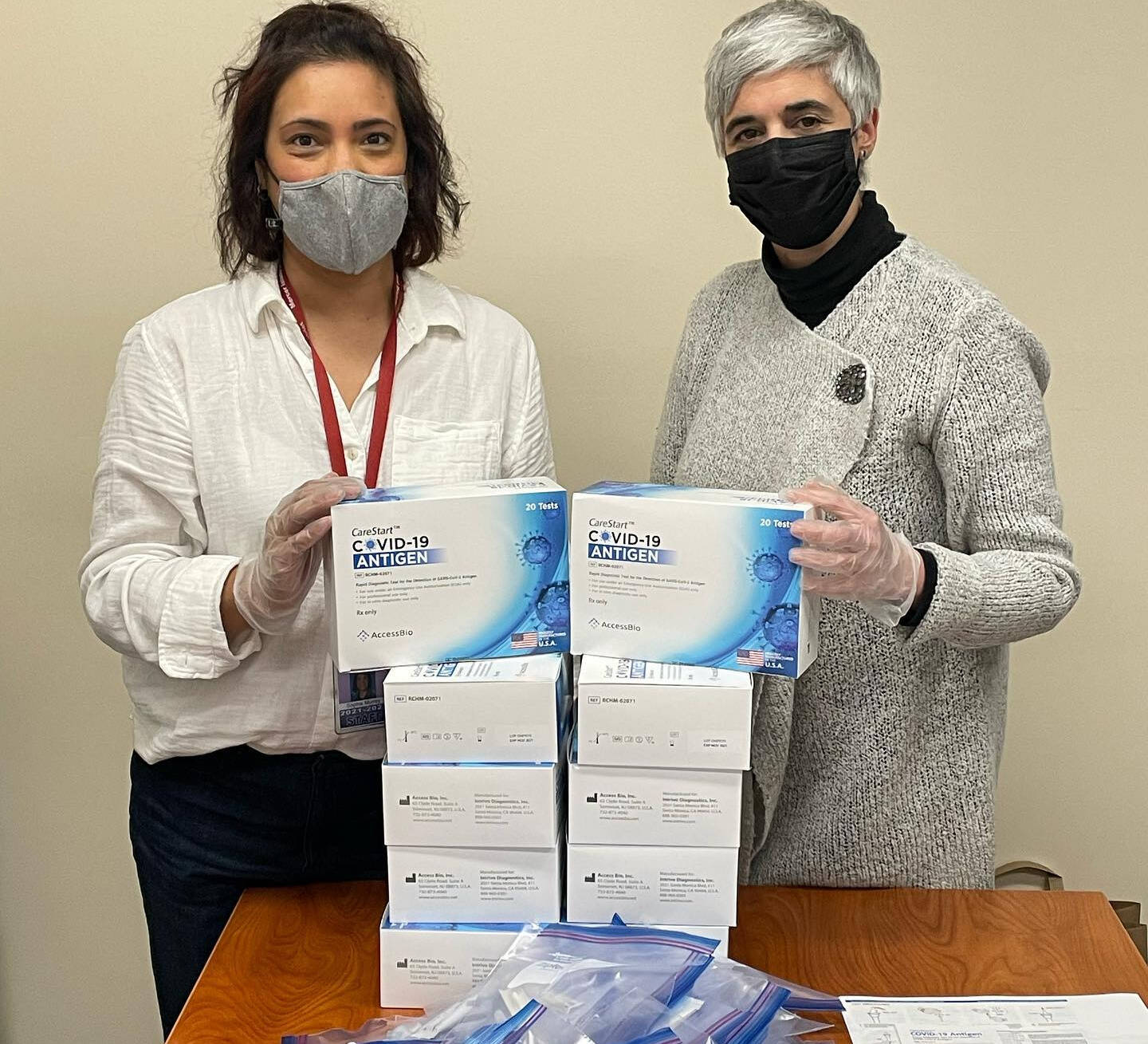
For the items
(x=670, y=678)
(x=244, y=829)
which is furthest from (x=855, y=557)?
(x=244, y=829)

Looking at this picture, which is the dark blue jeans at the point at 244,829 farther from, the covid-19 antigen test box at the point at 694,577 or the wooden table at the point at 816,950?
the covid-19 antigen test box at the point at 694,577

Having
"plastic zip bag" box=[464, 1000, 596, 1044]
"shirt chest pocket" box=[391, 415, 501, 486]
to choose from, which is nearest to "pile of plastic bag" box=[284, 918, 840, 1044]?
"plastic zip bag" box=[464, 1000, 596, 1044]

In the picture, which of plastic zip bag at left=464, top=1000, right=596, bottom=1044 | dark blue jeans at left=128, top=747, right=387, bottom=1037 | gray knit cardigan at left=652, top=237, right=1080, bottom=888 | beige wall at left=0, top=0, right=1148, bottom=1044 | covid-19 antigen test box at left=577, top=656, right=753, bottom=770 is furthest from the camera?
beige wall at left=0, top=0, right=1148, bottom=1044

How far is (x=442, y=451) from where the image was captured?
60.7 inches

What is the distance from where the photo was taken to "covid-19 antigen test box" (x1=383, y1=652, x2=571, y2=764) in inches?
46.7

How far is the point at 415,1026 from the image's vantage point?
3.93ft

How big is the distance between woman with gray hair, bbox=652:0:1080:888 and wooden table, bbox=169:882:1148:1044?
97 millimetres

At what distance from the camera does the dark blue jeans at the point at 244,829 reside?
4.97 ft

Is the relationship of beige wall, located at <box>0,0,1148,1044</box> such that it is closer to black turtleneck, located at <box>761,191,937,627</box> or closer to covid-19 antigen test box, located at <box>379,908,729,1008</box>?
black turtleneck, located at <box>761,191,937,627</box>

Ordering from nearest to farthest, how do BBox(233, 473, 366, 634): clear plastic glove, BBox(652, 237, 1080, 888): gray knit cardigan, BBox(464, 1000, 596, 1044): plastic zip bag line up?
BBox(464, 1000, 596, 1044): plastic zip bag, BBox(233, 473, 366, 634): clear plastic glove, BBox(652, 237, 1080, 888): gray knit cardigan

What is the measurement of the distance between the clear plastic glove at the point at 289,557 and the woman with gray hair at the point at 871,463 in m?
0.55

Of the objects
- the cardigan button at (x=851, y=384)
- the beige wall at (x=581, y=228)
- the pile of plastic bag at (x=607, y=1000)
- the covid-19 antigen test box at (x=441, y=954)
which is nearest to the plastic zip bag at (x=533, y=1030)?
the pile of plastic bag at (x=607, y=1000)

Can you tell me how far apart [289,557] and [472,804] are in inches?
13.5

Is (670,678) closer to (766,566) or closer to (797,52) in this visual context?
(766,566)
